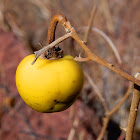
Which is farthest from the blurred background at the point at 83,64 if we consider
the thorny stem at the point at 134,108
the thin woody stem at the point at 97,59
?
the thin woody stem at the point at 97,59

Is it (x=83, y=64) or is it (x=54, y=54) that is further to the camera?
(x=83, y=64)

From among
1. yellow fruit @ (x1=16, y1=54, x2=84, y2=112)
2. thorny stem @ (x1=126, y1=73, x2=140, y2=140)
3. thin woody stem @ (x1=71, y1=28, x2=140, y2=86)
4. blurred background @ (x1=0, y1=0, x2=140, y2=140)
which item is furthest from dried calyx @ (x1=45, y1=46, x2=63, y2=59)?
blurred background @ (x1=0, y1=0, x2=140, y2=140)

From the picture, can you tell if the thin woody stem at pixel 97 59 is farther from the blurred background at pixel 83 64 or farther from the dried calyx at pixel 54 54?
the blurred background at pixel 83 64

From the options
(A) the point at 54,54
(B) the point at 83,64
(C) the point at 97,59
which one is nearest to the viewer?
(C) the point at 97,59

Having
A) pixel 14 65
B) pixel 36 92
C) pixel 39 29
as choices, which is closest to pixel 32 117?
pixel 14 65

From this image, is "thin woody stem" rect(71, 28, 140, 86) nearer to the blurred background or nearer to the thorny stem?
the thorny stem

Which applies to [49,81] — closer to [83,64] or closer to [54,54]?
[54,54]

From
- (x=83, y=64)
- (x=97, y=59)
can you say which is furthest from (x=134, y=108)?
(x=83, y=64)
